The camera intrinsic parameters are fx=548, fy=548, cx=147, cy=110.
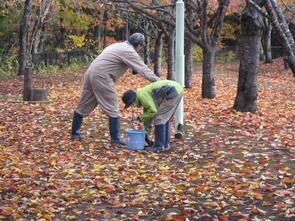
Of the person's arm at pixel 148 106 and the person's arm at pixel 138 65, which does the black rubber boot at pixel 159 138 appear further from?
the person's arm at pixel 138 65

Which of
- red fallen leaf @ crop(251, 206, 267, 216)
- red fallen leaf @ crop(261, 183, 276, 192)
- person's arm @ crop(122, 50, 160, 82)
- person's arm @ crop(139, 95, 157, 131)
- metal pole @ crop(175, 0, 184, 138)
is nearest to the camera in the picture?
red fallen leaf @ crop(251, 206, 267, 216)

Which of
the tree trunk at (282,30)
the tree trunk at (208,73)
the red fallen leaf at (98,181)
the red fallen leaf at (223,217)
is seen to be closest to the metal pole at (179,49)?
the red fallen leaf at (98,181)

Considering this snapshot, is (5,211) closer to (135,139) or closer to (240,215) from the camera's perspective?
(240,215)

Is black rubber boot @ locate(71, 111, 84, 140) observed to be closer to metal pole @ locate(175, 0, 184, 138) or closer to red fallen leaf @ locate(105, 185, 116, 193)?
metal pole @ locate(175, 0, 184, 138)

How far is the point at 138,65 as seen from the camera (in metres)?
8.46

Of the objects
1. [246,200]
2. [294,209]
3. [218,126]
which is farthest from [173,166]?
[218,126]

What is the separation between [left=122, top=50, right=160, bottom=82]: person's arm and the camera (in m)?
8.37

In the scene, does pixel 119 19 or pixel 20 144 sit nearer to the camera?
pixel 20 144

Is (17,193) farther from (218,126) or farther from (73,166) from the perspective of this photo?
(218,126)

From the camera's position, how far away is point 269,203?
5801 mm

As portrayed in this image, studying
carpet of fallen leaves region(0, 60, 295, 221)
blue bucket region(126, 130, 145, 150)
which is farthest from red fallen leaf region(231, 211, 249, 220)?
blue bucket region(126, 130, 145, 150)

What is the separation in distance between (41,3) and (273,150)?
2428cm

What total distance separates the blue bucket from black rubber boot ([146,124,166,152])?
0.18m

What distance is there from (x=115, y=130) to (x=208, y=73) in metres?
7.29
